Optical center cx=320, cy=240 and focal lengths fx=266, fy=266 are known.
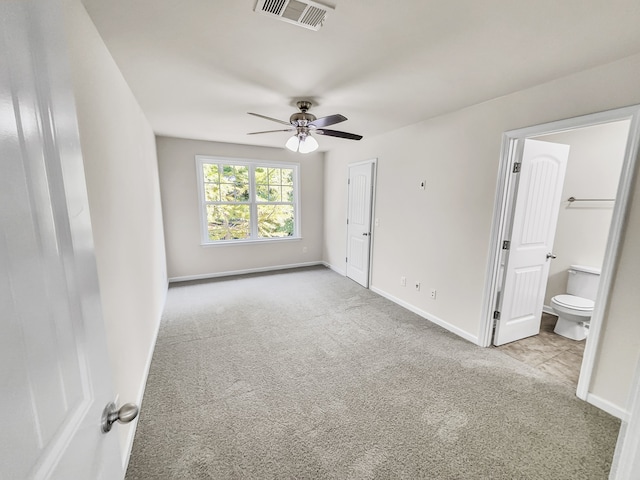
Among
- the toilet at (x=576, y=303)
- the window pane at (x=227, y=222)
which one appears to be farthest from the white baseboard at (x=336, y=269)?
the toilet at (x=576, y=303)

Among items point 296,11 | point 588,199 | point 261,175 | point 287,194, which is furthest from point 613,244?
point 261,175

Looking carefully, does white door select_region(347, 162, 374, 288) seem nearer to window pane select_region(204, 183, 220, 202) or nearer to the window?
the window

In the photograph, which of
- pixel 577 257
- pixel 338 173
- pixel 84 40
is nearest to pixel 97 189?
pixel 84 40

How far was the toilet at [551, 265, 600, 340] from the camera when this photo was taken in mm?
2766

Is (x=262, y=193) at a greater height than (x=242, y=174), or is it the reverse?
(x=242, y=174)

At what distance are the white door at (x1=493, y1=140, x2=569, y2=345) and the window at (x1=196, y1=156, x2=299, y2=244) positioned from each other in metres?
3.70

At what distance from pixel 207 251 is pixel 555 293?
522cm

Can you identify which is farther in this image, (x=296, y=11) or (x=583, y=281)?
(x=583, y=281)

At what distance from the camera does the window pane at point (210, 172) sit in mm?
4558

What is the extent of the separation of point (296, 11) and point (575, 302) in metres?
3.74

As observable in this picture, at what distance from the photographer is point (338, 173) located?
4.95 m

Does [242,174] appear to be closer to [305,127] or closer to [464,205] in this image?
[305,127]

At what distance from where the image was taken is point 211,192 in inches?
184

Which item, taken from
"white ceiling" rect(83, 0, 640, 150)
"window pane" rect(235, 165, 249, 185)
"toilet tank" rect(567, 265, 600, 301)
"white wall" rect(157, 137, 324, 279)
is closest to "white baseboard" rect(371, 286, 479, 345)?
"toilet tank" rect(567, 265, 600, 301)
